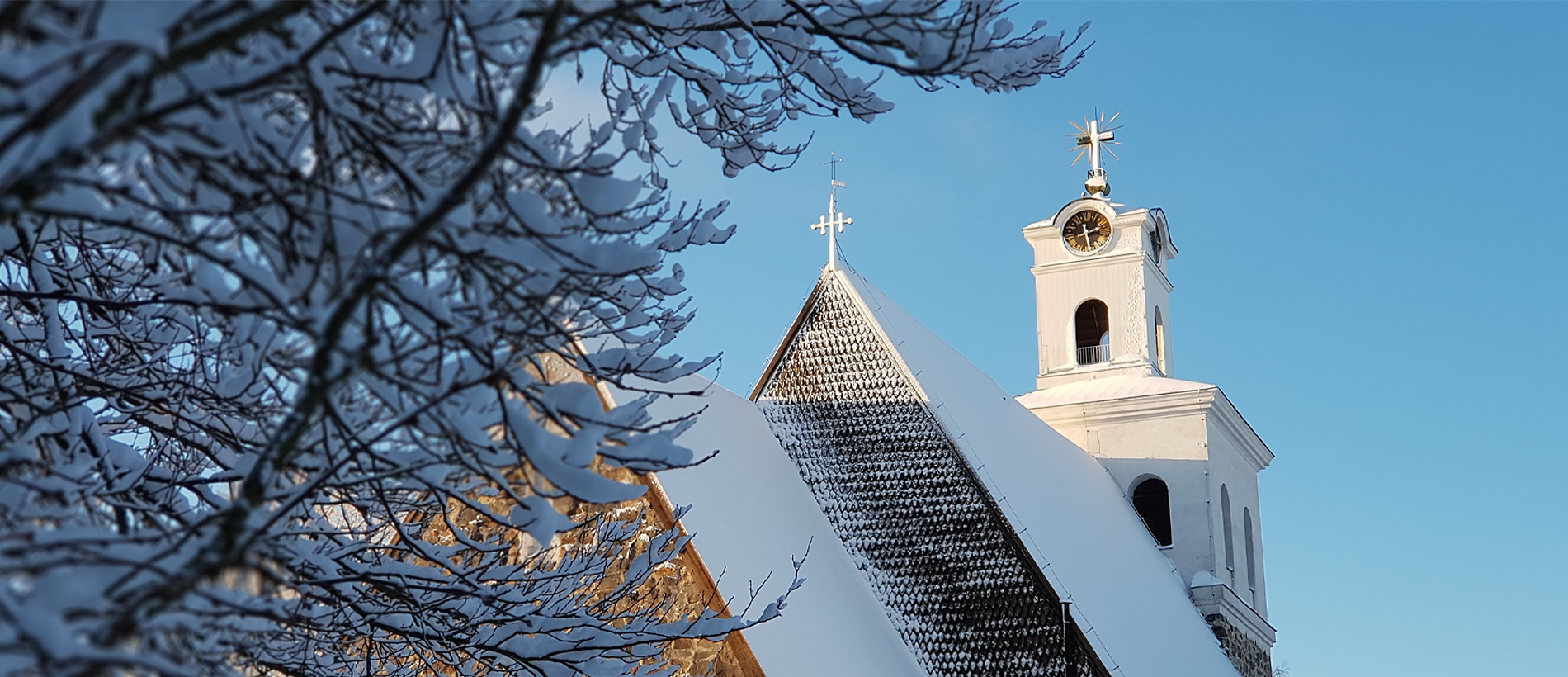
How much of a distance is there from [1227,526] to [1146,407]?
2153mm

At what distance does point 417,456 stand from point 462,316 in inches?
20.2

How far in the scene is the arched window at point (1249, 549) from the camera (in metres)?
22.6

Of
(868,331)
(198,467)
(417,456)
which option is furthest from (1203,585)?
(417,456)

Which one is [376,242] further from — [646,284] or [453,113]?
[646,284]

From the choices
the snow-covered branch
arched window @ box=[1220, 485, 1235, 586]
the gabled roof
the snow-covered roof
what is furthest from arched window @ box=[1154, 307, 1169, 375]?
the snow-covered branch

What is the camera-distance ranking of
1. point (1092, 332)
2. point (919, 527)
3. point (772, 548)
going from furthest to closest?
point (1092, 332) < point (919, 527) < point (772, 548)

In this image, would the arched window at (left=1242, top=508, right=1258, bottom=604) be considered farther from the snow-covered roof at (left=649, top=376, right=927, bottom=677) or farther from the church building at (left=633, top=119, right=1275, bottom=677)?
the snow-covered roof at (left=649, top=376, right=927, bottom=677)

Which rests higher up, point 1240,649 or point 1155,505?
point 1155,505

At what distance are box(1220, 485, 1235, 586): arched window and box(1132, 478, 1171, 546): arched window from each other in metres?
0.82

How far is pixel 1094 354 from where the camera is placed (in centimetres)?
2295

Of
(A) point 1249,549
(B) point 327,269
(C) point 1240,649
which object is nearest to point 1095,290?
(A) point 1249,549

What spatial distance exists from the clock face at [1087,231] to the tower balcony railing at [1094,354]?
1474mm

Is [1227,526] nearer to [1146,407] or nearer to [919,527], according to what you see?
[1146,407]

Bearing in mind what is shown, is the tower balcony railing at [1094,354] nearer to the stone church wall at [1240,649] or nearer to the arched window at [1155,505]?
the arched window at [1155,505]
